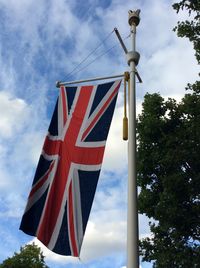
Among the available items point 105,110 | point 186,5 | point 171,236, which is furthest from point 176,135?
point 105,110

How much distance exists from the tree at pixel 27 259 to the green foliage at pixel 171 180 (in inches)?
1069

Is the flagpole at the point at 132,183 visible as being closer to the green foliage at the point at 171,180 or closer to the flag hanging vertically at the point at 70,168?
the flag hanging vertically at the point at 70,168

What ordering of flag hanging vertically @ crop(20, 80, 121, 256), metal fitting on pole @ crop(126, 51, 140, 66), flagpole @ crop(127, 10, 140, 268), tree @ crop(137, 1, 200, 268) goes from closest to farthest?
flagpole @ crop(127, 10, 140, 268), flag hanging vertically @ crop(20, 80, 121, 256), metal fitting on pole @ crop(126, 51, 140, 66), tree @ crop(137, 1, 200, 268)

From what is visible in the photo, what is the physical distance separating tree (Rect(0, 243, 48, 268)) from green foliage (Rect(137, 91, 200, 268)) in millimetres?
27146

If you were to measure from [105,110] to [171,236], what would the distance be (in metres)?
12.1

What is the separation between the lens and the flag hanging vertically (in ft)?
27.0

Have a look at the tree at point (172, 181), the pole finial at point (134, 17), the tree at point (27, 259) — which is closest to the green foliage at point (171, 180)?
the tree at point (172, 181)

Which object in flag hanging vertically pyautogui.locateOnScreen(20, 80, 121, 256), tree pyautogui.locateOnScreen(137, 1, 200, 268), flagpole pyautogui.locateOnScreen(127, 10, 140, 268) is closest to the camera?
flagpole pyautogui.locateOnScreen(127, 10, 140, 268)

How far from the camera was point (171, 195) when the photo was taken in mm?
19250

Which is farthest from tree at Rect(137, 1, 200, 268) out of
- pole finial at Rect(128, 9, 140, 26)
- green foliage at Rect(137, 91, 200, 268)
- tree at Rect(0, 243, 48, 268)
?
tree at Rect(0, 243, 48, 268)

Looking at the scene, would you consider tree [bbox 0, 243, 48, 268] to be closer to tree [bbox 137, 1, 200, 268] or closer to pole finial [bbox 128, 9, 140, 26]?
tree [bbox 137, 1, 200, 268]

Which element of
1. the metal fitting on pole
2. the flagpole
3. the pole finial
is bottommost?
the flagpole

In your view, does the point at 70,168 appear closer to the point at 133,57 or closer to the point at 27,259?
the point at 133,57

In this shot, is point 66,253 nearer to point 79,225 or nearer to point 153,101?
point 79,225
